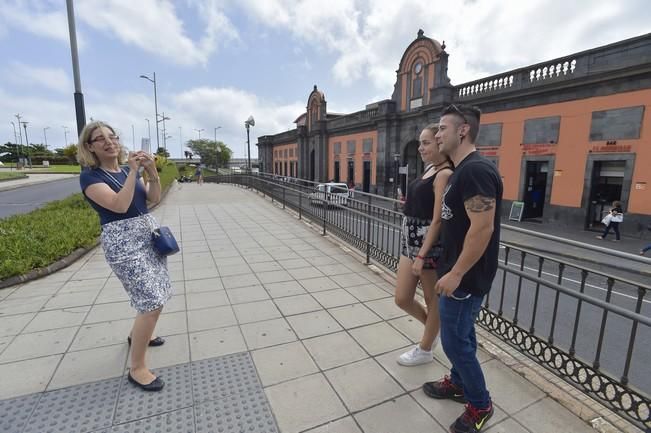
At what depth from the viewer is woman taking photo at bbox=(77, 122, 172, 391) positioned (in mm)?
2141

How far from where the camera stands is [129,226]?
2244 mm

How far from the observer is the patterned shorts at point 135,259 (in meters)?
2.21

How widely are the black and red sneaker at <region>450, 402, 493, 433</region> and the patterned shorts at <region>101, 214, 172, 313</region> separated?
82.8 inches

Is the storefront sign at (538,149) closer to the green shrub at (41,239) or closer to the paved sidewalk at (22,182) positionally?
the green shrub at (41,239)

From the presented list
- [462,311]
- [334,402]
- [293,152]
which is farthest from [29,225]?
[293,152]

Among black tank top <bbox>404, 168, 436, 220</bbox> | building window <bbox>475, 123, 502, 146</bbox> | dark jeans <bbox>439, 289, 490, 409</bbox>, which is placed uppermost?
building window <bbox>475, 123, 502, 146</bbox>

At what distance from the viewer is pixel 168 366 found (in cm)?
261

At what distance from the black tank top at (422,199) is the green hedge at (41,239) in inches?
197

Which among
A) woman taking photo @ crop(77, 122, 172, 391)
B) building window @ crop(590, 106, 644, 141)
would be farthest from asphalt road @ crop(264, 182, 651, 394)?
building window @ crop(590, 106, 644, 141)

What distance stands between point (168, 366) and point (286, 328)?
3.55 ft

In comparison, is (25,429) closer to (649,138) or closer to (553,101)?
(649,138)

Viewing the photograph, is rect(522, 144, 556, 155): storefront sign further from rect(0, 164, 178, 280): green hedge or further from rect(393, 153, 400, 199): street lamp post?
rect(0, 164, 178, 280): green hedge

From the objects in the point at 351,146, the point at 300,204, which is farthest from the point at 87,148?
the point at 351,146

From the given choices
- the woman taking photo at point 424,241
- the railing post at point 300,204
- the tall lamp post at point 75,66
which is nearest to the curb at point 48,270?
the tall lamp post at point 75,66
